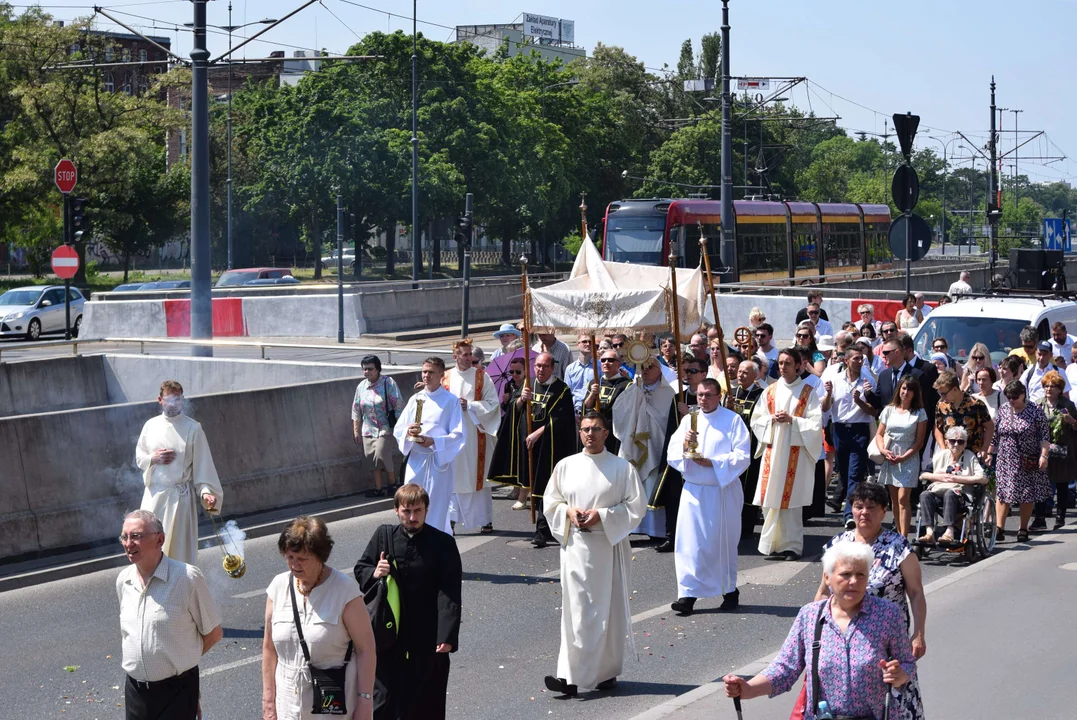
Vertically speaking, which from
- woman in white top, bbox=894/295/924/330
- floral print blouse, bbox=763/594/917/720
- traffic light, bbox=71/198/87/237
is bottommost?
floral print blouse, bbox=763/594/917/720

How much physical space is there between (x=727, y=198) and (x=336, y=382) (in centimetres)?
1597

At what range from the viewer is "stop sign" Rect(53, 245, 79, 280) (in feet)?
97.1

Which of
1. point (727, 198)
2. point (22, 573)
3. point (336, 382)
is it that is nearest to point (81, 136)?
point (727, 198)

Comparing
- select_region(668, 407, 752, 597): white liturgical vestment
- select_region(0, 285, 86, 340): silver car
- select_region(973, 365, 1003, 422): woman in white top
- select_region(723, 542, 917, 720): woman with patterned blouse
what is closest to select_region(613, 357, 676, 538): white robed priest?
select_region(668, 407, 752, 597): white liturgical vestment

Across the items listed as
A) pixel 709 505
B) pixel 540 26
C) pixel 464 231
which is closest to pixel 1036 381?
pixel 709 505

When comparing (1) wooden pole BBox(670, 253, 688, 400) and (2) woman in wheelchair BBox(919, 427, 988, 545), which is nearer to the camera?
(2) woman in wheelchair BBox(919, 427, 988, 545)

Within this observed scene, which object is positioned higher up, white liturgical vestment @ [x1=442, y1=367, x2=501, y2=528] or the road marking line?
white liturgical vestment @ [x1=442, y1=367, x2=501, y2=528]

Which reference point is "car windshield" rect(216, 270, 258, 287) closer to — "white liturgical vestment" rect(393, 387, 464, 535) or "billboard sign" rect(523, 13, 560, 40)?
"white liturgical vestment" rect(393, 387, 464, 535)

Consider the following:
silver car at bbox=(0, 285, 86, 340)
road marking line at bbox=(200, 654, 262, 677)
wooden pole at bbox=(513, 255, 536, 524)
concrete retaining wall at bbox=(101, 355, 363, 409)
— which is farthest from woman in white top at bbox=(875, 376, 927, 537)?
silver car at bbox=(0, 285, 86, 340)

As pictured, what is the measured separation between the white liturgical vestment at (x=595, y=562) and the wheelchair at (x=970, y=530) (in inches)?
173

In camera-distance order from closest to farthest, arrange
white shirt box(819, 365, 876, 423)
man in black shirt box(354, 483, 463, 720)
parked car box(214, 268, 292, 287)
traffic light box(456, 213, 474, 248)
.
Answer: man in black shirt box(354, 483, 463, 720), white shirt box(819, 365, 876, 423), traffic light box(456, 213, 474, 248), parked car box(214, 268, 292, 287)

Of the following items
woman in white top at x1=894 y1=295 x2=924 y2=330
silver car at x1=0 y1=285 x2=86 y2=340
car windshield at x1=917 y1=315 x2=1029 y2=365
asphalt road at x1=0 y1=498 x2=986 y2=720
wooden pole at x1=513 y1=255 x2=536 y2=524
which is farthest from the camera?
silver car at x1=0 y1=285 x2=86 y2=340

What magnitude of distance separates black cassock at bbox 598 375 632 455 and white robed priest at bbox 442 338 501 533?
1442mm

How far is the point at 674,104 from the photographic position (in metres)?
91.7
